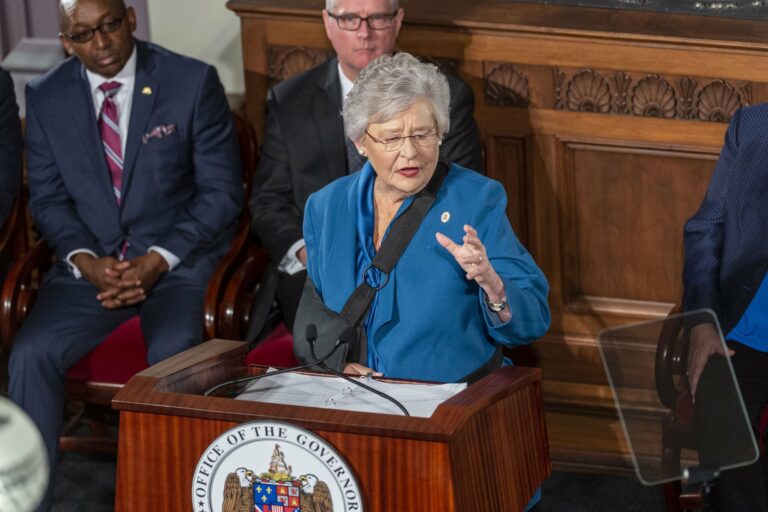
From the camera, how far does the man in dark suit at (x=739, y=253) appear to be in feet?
10.4

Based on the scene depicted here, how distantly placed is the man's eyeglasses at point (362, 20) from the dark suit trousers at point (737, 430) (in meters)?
1.32

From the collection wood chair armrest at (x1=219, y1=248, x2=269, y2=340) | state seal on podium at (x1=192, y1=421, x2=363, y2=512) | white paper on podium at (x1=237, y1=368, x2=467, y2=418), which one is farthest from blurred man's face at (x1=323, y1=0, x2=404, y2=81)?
state seal on podium at (x1=192, y1=421, x2=363, y2=512)

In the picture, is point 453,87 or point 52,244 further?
point 52,244

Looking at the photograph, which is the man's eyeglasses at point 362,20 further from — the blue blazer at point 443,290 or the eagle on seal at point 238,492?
the eagle on seal at point 238,492

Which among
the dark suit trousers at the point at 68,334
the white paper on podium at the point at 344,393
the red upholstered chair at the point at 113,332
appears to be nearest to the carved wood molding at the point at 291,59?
the red upholstered chair at the point at 113,332

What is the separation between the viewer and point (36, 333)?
369 cm

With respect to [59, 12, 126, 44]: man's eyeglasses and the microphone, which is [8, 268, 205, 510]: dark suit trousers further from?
the microphone

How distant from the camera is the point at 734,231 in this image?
3.19 meters

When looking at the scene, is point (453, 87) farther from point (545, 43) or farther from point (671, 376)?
point (671, 376)

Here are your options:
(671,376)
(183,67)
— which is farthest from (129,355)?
(671,376)

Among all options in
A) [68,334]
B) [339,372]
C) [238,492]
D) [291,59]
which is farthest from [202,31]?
[238,492]

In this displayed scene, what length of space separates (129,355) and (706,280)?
1673mm

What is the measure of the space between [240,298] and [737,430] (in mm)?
1958

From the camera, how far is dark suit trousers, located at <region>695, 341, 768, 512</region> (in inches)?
79.9
